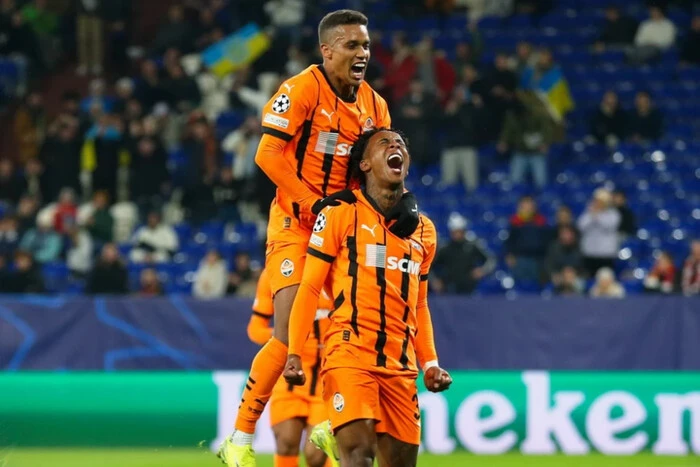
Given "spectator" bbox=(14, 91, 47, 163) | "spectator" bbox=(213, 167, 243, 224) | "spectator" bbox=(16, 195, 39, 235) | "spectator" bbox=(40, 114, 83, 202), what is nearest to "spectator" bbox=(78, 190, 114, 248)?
"spectator" bbox=(16, 195, 39, 235)

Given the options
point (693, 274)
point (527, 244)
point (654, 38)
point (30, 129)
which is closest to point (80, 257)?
point (30, 129)

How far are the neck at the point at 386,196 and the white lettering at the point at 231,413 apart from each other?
514 cm

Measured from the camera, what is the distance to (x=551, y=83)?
18766 mm

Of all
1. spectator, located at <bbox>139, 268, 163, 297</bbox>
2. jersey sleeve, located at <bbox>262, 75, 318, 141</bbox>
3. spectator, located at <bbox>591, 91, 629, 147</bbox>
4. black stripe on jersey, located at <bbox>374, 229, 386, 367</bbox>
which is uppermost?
spectator, located at <bbox>591, 91, 629, 147</bbox>

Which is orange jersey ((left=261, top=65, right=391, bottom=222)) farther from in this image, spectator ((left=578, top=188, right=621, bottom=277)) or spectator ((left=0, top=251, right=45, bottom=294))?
spectator ((left=0, top=251, right=45, bottom=294))

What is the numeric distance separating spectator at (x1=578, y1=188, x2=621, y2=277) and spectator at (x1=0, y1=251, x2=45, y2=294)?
6837 millimetres

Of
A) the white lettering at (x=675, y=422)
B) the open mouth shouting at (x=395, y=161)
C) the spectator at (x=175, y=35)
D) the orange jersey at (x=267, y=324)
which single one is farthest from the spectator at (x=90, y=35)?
the open mouth shouting at (x=395, y=161)

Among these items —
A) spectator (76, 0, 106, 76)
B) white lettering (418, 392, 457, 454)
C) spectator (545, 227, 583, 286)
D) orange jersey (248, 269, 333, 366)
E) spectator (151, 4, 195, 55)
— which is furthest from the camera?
spectator (76, 0, 106, 76)

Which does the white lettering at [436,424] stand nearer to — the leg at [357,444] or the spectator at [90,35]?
the leg at [357,444]

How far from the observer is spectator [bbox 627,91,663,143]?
18469 mm

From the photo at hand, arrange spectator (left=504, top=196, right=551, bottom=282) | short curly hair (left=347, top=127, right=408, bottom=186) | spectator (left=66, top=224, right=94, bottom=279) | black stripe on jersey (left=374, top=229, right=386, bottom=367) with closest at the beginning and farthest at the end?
1. black stripe on jersey (left=374, top=229, right=386, bottom=367)
2. short curly hair (left=347, top=127, right=408, bottom=186)
3. spectator (left=504, top=196, right=551, bottom=282)
4. spectator (left=66, top=224, right=94, bottom=279)

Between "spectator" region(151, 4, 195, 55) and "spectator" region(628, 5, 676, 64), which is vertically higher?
"spectator" region(151, 4, 195, 55)

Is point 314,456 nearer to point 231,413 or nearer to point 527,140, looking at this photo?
point 231,413

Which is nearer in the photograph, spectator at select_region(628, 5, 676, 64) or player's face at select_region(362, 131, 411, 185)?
player's face at select_region(362, 131, 411, 185)
